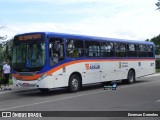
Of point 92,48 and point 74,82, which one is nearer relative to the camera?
point 74,82

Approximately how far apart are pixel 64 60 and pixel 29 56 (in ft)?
5.72

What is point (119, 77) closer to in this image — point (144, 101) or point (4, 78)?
point (4, 78)

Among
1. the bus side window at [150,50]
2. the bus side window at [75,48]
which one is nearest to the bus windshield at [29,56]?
the bus side window at [75,48]

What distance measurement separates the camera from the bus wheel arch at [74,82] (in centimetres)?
1867

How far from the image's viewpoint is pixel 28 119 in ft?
35.1

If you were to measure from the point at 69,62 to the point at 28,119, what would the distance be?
8.08 meters

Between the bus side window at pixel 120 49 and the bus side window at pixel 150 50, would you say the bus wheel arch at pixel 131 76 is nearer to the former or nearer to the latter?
the bus side window at pixel 120 49

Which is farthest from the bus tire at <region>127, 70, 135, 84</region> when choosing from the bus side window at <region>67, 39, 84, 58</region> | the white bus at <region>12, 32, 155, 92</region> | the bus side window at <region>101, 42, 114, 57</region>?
the bus side window at <region>67, 39, 84, 58</region>

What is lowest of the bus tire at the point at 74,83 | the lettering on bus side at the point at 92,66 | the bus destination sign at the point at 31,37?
the bus tire at the point at 74,83

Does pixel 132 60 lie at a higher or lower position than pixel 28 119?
higher

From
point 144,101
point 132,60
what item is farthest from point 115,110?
point 132,60

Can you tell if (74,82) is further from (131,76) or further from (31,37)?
(131,76)

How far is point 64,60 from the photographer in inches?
719

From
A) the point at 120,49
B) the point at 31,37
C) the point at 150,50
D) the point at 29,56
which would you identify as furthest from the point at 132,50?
the point at 29,56
